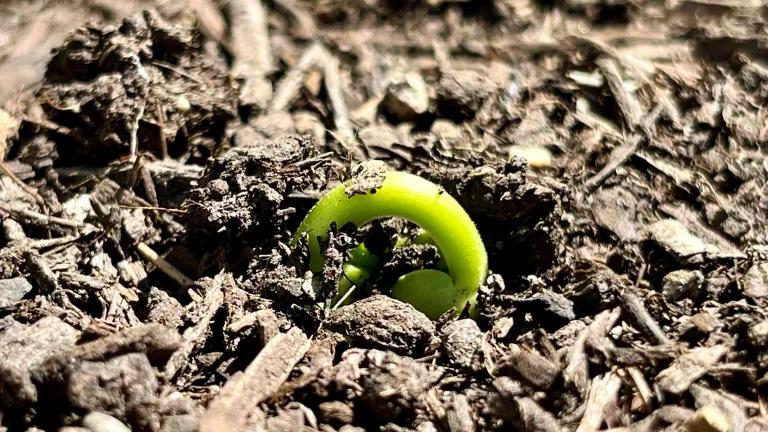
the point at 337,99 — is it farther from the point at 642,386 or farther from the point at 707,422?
the point at 707,422

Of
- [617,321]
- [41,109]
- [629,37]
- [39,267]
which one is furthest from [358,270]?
[629,37]

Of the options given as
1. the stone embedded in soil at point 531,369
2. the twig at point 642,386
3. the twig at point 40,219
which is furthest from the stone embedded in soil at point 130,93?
the twig at point 642,386

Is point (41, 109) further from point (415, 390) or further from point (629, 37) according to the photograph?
point (629, 37)

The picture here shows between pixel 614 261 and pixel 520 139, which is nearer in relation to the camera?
pixel 614 261

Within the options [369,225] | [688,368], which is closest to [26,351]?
[369,225]

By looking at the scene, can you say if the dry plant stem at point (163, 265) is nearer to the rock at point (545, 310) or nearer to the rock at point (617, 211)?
the rock at point (545, 310)

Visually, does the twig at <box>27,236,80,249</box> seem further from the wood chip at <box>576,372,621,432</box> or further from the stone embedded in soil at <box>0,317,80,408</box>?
the wood chip at <box>576,372,621,432</box>
